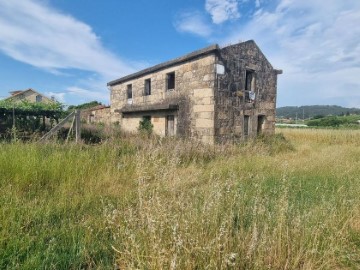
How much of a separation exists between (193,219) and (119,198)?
6.64 ft

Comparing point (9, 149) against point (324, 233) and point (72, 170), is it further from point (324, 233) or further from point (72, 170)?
point (324, 233)

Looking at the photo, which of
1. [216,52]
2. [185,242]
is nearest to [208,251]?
[185,242]

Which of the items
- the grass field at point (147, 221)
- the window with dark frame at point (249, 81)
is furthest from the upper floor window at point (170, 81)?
the grass field at point (147, 221)

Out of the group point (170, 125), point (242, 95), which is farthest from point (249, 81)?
point (170, 125)

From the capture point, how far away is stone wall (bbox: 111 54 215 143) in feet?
34.8

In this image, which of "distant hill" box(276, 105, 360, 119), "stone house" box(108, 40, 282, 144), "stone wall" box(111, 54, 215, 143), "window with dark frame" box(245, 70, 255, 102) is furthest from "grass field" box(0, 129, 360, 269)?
"distant hill" box(276, 105, 360, 119)

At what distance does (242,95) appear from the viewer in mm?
11742

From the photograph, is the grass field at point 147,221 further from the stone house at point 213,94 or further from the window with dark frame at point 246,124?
the window with dark frame at point 246,124

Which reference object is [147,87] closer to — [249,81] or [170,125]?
[170,125]

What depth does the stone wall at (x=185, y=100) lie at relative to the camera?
34.8 feet

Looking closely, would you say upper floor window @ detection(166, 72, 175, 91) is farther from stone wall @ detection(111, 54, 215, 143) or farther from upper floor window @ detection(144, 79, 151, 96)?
upper floor window @ detection(144, 79, 151, 96)

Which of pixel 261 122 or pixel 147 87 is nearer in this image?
pixel 261 122

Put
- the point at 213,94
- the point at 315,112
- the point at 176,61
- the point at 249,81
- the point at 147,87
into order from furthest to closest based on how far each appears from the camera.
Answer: the point at 315,112 → the point at 147,87 → the point at 249,81 → the point at 176,61 → the point at 213,94

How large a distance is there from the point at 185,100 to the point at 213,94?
70.7 inches
